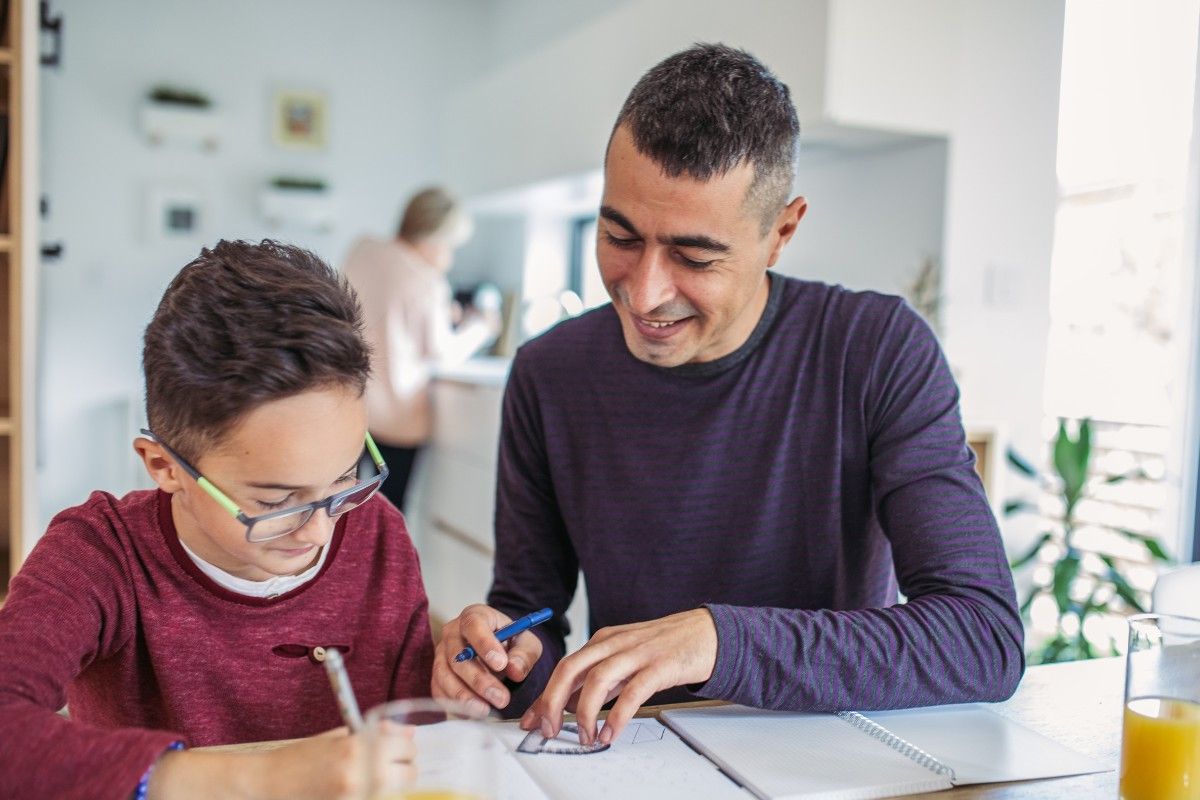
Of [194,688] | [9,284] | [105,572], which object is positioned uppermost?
[9,284]

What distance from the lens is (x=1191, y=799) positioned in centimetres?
75

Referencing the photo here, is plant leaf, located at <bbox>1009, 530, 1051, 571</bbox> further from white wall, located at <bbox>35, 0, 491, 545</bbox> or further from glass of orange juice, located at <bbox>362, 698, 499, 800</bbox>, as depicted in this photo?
white wall, located at <bbox>35, 0, 491, 545</bbox>

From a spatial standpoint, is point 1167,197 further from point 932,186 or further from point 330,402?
point 330,402

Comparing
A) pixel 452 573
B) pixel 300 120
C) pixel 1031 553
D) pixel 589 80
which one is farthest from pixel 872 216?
pixel 300 120

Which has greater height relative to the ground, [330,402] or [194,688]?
[330,402]

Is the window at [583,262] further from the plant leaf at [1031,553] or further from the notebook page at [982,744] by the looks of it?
the notebook page at [982,744]

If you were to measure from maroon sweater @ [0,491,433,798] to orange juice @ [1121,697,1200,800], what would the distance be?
0.67 metres

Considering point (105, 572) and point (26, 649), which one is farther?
point (105, 572)

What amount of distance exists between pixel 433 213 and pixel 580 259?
1.34m

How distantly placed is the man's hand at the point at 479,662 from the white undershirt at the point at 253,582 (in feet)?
0.52

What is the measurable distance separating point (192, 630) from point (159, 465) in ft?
0.59

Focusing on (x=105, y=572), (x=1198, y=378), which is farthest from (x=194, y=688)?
(x=1198, y=378)

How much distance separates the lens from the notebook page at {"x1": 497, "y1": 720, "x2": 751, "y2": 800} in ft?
2.56

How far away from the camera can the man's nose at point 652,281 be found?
1152 mm
